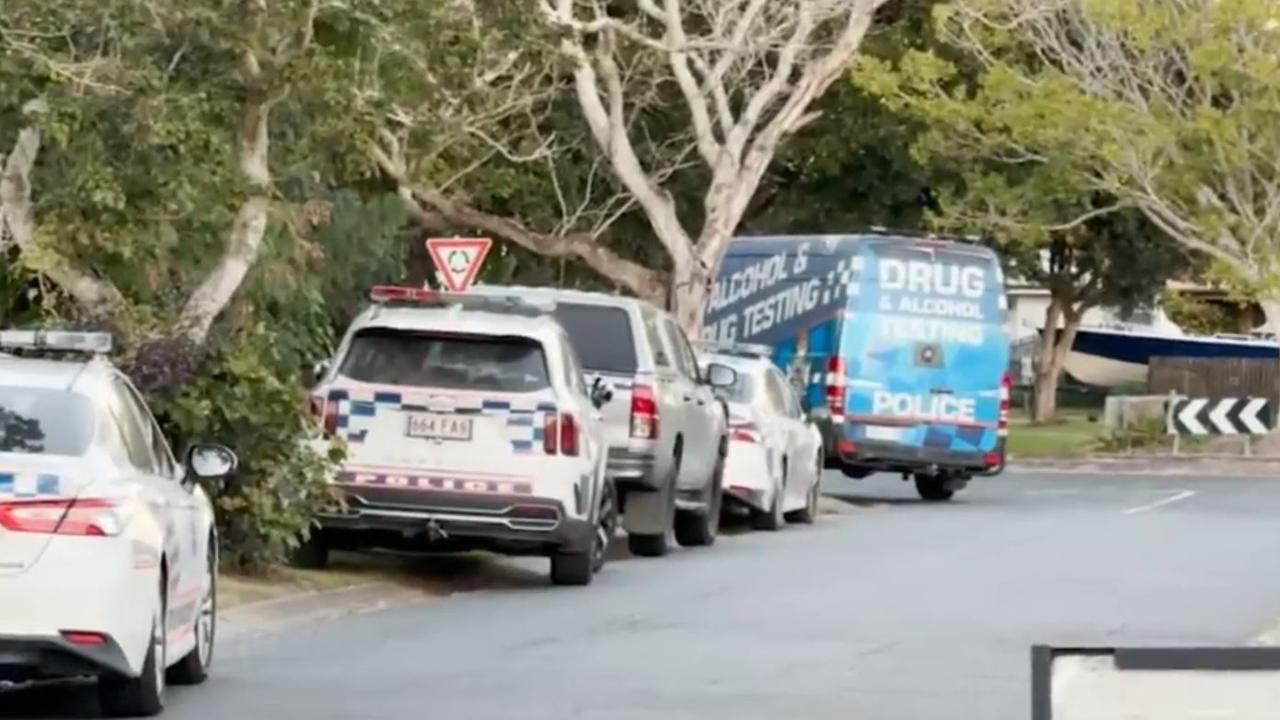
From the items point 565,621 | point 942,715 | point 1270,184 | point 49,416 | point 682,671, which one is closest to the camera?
point 49,416

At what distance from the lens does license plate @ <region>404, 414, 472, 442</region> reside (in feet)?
63.0

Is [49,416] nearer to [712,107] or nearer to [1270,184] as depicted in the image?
[712,107]

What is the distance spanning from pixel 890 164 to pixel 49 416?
35495mm

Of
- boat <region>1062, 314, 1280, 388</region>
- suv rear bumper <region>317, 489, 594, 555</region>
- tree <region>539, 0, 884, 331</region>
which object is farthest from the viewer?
boat <region>1062, 314, 1280, 388</region>

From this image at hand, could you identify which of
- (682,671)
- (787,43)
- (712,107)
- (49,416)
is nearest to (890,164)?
(712,107)

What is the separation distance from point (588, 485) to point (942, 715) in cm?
652

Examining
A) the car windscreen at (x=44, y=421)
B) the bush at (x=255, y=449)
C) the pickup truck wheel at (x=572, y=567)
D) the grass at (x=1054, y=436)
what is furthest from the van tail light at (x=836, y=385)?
the car windscreen at (x=44, y=421)

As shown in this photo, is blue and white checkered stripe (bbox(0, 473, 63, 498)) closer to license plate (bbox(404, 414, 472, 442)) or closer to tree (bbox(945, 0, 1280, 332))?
license plate (bbox(404, 414, 472, 442))

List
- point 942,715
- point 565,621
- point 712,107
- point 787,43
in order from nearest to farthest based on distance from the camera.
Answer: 1. point 942,715
2. point 565,621
3. point 787,43
4. point 712,107

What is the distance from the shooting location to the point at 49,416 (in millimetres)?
12242

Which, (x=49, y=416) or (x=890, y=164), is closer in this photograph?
(x=49, y=416)

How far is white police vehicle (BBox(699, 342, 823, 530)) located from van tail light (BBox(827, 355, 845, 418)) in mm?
3608

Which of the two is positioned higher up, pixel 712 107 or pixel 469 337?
pixel 712 107

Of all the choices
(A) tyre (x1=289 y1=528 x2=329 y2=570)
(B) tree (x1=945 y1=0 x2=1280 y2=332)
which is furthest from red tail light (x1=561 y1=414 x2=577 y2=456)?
(B) tree (x1=945 y1=0 x2=1280 y2=332)
